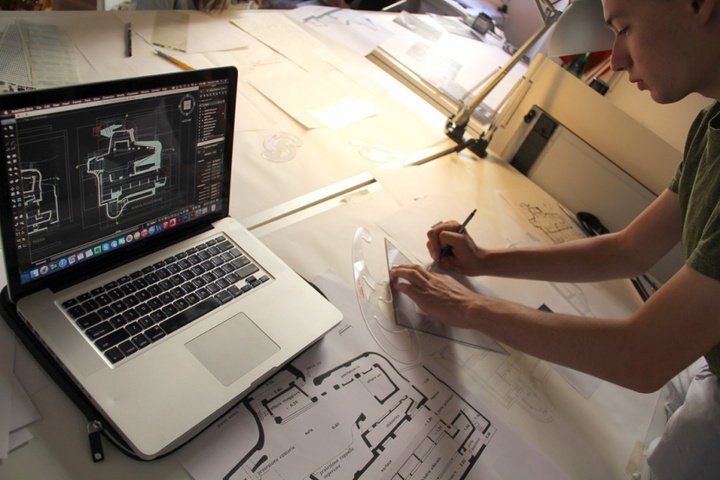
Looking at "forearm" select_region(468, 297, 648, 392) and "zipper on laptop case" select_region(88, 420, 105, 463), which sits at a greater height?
"forearm" select_region(468, 297, 648, 392)

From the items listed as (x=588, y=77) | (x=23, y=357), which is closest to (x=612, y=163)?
(x=588, y=77)

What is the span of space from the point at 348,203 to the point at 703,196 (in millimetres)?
651

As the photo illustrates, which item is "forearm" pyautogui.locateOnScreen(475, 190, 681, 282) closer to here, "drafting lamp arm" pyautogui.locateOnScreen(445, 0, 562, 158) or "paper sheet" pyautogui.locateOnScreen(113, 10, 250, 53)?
"drafting lamp arm" pyautogui.locateOnScreen(445, 0, 562, 158)

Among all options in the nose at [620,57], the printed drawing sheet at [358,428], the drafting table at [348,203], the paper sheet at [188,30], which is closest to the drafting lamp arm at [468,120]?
the drafting table at [348,203]

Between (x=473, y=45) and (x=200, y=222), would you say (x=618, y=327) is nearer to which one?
(x=200, y=222)

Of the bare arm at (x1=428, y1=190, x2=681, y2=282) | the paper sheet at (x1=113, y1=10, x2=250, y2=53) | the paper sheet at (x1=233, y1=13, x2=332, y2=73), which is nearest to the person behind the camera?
the bare arm at (x1=428, y1=190, x2=681, y2=282)

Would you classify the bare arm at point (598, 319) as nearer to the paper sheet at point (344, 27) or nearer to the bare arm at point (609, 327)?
the bare arm at point (609, 327)

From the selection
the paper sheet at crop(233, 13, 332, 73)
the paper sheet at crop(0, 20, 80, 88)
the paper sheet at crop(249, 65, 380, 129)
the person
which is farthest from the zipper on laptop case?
the paper sheet at crop(233, 13, 332, 73)

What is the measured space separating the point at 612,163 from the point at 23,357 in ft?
4.41

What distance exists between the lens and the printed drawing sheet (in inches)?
22.6

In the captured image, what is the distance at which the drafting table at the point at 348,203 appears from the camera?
544mm

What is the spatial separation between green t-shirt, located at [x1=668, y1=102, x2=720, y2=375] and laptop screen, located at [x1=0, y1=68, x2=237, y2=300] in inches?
26.8

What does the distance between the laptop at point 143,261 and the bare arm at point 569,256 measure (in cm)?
35

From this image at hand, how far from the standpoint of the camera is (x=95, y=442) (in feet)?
1.71
